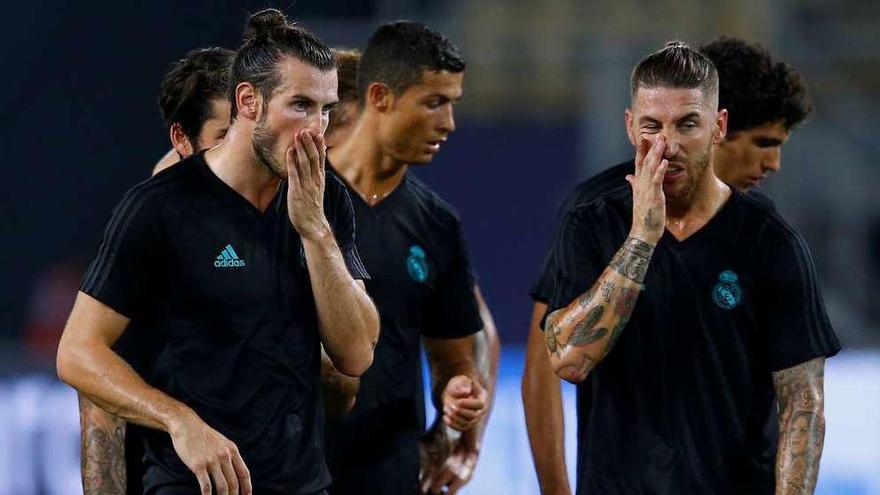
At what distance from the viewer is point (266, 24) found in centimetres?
468

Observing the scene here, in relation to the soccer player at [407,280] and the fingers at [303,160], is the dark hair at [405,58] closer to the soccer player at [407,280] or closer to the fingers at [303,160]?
the soccer player at [407,280]

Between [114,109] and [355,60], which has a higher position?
[114,109]

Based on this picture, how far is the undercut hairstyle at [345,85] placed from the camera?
6.25 meters

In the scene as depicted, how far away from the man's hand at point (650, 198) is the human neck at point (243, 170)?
3.30 feet

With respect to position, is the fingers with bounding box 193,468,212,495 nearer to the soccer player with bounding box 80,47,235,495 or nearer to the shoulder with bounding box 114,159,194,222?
the soccer player with bounding box 80,47,235,495

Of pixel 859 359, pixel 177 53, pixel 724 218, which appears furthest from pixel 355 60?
pixel 177 53

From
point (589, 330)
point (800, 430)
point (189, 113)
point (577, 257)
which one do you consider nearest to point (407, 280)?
point (189, 113)

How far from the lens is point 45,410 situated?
923 cm

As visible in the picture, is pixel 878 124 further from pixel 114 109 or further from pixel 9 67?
pixel 9 67

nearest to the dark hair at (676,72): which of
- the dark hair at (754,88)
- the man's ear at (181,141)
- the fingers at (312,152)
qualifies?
the dark hair at (754,88)

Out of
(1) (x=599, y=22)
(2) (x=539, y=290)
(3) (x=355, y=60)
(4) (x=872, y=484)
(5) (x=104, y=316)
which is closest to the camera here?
(5) (x=104, y=316)

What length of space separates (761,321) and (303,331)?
1342 mm

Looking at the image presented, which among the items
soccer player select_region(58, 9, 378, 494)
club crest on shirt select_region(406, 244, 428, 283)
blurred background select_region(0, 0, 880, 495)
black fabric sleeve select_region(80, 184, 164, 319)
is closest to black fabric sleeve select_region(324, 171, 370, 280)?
soccer player select_region(58, 9, 378, 494)

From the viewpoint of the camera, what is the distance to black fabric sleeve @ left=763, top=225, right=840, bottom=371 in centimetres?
475
